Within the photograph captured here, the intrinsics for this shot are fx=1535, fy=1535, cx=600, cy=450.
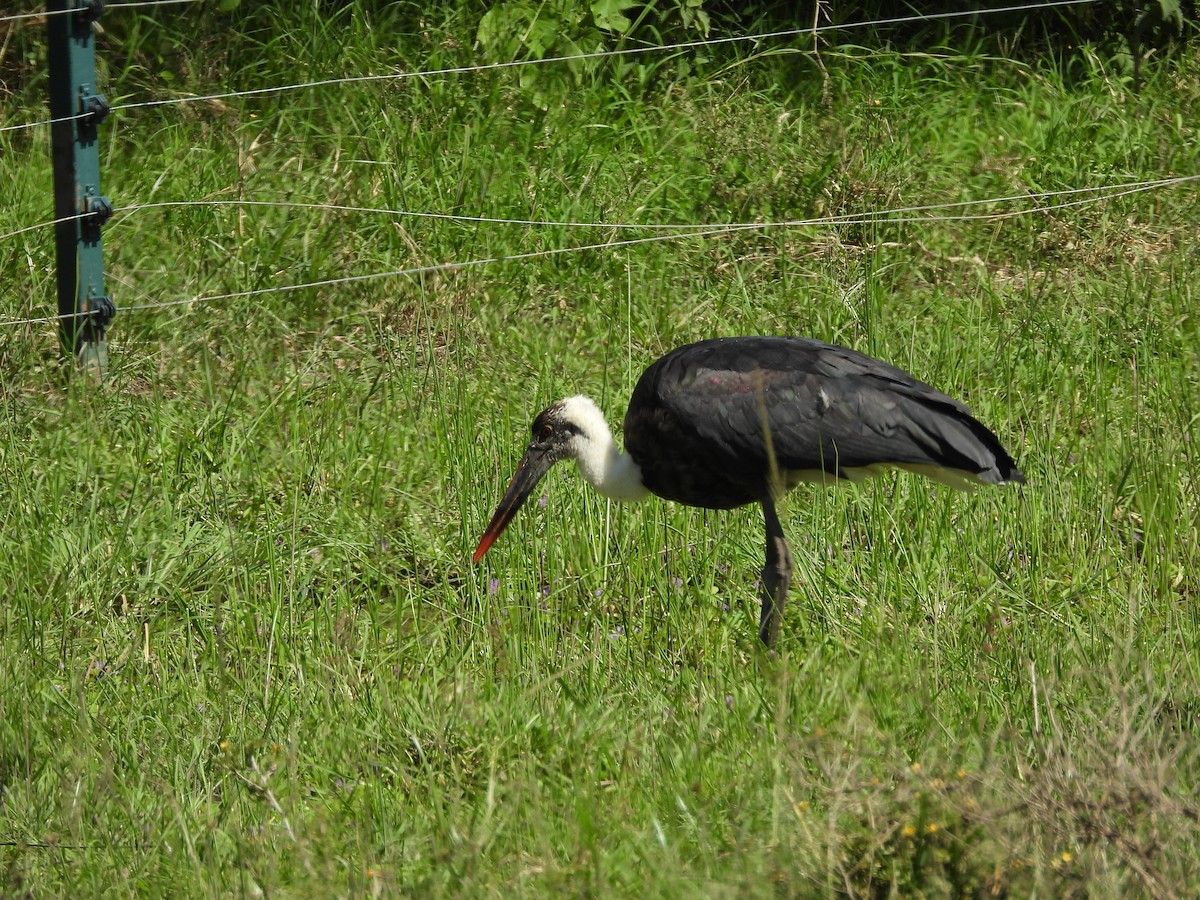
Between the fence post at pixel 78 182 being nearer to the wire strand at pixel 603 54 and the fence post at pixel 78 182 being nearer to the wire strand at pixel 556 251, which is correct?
the wire strand at pixel 556 251

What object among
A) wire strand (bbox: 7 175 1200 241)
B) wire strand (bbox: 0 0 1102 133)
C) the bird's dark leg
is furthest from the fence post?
the bird's dark leg

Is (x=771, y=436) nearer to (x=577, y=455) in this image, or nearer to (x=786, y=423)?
(x=786, y=423)

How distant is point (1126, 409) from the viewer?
179 inches

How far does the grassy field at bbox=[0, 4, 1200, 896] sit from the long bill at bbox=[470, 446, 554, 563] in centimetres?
7

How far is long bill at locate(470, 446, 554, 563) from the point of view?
4.05 meters

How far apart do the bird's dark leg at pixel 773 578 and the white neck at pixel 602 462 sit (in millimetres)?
393

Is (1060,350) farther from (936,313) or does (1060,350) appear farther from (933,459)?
(933,459)

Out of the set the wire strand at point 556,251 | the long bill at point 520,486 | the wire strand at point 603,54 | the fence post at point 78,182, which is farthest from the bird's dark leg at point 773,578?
the fence post at point 78,182

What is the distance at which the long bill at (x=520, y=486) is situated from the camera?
4.05 metres

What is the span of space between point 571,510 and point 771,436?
2.23ft

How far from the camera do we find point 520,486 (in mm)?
4180

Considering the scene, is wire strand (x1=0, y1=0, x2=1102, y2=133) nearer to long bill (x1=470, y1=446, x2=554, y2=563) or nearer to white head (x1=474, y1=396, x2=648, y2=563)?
white head (x1=474, y1=396, x2=648, y2=563)

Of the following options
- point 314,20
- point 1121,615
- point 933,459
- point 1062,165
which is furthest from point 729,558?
point 314,20

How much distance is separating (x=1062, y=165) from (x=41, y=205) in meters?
3.69
